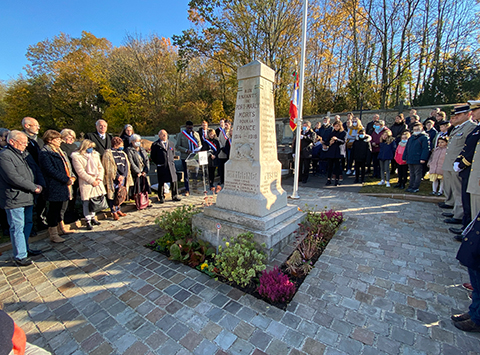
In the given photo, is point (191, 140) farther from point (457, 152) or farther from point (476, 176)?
point (457, 152)

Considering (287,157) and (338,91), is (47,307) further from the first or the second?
(338,91)

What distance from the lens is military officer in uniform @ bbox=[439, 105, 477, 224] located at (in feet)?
16.1

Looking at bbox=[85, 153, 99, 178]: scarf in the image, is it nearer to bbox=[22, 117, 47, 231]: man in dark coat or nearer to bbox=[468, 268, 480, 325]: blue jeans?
bbox=[22, 117, 47, 231]: man in dark coat

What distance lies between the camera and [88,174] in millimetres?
4863

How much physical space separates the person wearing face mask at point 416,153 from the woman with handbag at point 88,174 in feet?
29.3

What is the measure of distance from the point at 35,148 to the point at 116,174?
1.64 m

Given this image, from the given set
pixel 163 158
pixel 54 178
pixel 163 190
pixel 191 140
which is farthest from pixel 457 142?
pixel 54 178

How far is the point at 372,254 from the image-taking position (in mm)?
3721

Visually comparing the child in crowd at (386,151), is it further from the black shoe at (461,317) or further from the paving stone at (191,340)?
the paving stone at (191,340)

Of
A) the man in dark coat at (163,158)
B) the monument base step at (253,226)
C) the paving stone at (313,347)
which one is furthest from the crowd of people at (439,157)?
the man in dark coat at (163,158)

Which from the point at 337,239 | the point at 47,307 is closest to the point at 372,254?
the point at 337,239

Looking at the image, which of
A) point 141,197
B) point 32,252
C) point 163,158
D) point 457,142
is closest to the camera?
point 32,252

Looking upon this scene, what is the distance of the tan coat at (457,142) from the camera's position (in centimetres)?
499

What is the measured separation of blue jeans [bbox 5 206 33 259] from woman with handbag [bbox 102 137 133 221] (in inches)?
66.5
